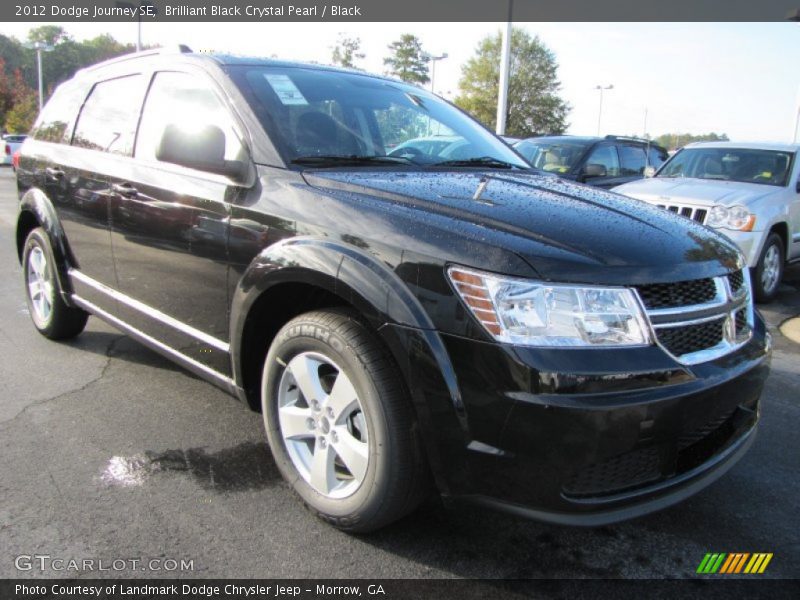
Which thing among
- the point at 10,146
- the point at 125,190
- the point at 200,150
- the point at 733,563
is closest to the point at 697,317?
the point at 733,563

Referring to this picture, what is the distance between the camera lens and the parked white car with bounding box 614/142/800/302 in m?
6.64

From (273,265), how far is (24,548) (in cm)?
137

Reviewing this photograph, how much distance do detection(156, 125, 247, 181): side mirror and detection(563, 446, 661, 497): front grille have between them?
5.83ft

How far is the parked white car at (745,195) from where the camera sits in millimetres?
6641

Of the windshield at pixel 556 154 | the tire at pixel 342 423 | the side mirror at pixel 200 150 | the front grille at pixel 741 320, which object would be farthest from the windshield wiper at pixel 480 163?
the windshield at pixel 556 154

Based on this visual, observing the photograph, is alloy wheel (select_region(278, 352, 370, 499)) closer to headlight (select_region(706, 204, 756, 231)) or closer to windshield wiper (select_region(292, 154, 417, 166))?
windshield wiper (select_region(292, 154, 417, 166))

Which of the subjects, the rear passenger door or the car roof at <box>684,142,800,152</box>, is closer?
the rear passenger door

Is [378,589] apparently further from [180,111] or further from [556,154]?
[556,154]

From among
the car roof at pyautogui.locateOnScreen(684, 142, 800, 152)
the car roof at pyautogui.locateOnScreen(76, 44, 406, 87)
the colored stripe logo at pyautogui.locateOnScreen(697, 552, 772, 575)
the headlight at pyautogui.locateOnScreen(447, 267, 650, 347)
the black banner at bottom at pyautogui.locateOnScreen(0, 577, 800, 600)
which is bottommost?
the black banner at bottom at pyautogui.locateOnScreen(0, 577, 800, 600)

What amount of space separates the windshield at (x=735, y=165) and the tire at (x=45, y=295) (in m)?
7.06

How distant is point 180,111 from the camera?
3.20 metres

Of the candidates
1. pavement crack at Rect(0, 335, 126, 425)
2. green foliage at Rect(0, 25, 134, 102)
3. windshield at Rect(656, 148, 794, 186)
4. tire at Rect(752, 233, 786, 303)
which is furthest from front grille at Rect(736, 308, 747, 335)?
green foliage at Rect(0, 25, 134, 102)

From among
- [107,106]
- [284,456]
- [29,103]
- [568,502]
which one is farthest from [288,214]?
[29,103]

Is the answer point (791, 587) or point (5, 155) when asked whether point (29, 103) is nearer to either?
point (5, 155)
